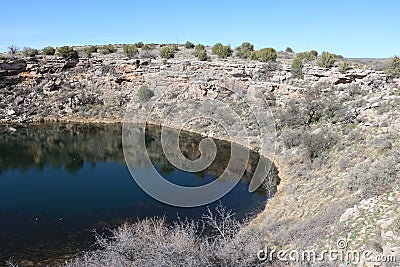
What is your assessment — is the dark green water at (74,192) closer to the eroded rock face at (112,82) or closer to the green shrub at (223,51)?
the eroded rock face at (112,82)

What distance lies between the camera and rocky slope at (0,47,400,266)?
38.7ft

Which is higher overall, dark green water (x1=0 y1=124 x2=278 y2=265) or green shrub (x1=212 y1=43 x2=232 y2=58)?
green shrub (x1=212 y1=43 x2=232 y2=58)

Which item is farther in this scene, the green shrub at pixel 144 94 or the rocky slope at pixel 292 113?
the green shrub at pixel 144 94

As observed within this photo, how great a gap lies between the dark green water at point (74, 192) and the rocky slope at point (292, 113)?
3295mm

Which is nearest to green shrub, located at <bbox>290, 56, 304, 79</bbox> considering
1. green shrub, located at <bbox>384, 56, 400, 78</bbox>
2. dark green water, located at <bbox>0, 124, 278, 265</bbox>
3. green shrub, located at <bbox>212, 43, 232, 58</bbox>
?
green shrub, located at <bbox>384, 56, 400, 78</bbox>

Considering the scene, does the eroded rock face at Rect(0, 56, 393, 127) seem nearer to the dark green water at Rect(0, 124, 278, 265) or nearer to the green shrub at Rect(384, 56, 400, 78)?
the green shrub at Rect(384, 56, 400, 78)

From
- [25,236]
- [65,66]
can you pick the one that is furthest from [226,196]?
[65,66]

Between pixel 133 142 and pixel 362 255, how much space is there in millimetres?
25412

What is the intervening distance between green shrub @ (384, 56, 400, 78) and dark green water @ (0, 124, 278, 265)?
1433 centimetres

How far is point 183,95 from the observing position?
3925 cm

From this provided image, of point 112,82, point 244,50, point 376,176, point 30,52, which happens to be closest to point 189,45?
point 244,50

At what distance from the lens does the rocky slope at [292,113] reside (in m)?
11.8


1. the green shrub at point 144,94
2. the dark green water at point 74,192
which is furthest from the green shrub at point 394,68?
the green shrub at point 144,94

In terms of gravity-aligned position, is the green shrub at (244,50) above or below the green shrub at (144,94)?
above
